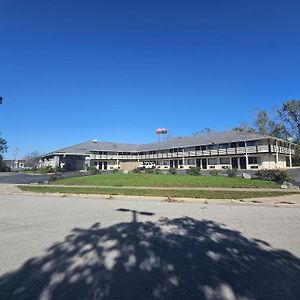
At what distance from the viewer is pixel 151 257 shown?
17.8 ft

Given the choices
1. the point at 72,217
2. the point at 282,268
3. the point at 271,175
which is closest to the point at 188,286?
the point at 282,268

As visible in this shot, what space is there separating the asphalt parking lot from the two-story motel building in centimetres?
4178

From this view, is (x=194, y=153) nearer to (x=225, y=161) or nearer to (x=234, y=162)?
(x=225, y=161)

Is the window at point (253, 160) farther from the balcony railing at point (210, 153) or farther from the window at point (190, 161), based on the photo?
the window at point (190, 161)

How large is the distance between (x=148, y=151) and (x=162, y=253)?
68.2 meters

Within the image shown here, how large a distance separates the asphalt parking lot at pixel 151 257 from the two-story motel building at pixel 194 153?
1645 inches

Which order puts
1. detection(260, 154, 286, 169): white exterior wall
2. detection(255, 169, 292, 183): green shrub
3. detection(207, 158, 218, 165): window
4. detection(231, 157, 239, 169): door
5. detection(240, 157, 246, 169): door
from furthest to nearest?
detection(207, 158, 218, 165): window
detection(231, 157, 239, 169): door
detection(240, 157, 246, 169): door
detection(260, 154, 286, 169): white exterior wall
detection(255, 169, 292, 183): green shrub

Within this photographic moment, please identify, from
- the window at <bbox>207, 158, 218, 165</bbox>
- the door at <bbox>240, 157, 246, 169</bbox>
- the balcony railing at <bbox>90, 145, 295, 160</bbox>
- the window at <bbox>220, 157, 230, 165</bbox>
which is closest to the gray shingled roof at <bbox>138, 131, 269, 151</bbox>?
the balcony railing at <bbox>90, 145, 295, 160</bbox>

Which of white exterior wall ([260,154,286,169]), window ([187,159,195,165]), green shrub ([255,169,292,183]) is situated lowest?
green shrub ([255,169,292,183])

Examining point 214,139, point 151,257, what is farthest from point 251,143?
point 151,257

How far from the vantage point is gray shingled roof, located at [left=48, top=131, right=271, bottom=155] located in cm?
5278

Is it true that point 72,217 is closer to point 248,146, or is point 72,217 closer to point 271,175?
point 271,175

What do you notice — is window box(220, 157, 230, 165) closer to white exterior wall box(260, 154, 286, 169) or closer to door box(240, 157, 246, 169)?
door box(240, 157, 246, 169)

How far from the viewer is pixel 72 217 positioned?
9.80 metres
